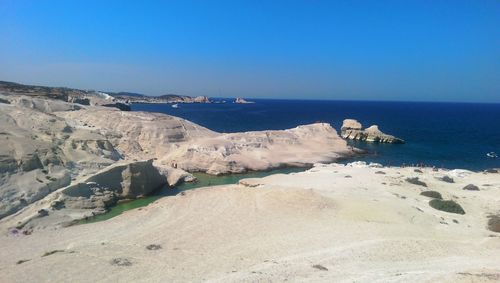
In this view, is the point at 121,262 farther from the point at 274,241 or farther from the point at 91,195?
the point at 91,195

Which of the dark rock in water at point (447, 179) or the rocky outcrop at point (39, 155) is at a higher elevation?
the rocky outcrop at point (39, 155)

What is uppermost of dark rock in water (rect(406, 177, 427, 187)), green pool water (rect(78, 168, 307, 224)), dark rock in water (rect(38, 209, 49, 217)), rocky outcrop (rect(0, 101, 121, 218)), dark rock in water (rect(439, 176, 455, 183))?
rocky outcrop (rect(0, 101, 121, 218))

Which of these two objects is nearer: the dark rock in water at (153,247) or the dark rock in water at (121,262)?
the dark rock in water at (121,262)

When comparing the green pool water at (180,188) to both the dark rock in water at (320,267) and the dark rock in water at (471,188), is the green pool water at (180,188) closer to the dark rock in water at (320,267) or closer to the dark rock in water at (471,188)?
the dark rock in water at (320,267)

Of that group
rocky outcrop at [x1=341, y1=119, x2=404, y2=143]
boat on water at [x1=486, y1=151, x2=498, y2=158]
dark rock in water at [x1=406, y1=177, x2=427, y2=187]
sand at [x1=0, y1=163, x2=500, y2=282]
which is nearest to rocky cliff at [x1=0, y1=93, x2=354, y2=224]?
sand at [x1=0, y1=163, x2=500, y2=282]

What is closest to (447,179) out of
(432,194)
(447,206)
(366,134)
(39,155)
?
(432,194)

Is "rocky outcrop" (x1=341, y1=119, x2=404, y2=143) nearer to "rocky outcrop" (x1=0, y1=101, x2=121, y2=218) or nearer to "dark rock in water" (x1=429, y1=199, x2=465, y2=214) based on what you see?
"dark rock in water" (x1=429, y1=199, x2=465, y2=214)

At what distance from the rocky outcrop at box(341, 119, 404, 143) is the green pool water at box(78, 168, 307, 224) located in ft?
110

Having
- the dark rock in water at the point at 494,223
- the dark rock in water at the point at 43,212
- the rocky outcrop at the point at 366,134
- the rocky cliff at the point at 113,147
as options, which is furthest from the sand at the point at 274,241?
the rocky outcrop at the point at 366,134

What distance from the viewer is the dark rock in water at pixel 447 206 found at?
27942 mm

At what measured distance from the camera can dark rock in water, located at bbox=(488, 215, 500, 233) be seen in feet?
79.8

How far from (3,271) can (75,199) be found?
10.8 meters

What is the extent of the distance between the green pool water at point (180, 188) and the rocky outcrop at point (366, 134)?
33.6 metres

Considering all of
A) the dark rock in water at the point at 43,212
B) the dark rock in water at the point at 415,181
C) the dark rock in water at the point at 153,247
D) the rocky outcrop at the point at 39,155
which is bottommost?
the dark rock in water at the point at 43,212
